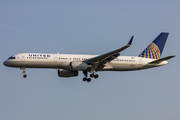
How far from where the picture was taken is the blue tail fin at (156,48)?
6356cm

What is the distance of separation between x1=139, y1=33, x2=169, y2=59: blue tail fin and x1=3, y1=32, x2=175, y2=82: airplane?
4.85 feet

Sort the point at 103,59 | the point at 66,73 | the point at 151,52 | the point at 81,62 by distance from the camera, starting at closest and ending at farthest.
→ the point at 103,59 → the point at 81,62 → the point at 66,73 → the point at 151,52

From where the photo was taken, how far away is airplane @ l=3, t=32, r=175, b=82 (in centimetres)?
5631

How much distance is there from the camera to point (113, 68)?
195 ft

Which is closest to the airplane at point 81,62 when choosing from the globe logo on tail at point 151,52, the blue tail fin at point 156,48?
the globe logo on tail at point 151,52

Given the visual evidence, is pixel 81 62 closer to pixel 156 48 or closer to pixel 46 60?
pixel 46 60

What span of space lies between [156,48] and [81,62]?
16732 millimetres

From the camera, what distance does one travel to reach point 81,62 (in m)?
57.2

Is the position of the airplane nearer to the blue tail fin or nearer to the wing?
the wing

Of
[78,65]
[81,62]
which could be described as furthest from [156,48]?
[78,65]

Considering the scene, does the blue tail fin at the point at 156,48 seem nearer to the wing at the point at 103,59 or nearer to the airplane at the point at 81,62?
the airplane at the point at 81,62

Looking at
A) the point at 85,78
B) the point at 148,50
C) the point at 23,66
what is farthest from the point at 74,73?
the point at 148,50

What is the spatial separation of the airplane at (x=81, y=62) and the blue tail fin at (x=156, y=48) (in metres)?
1.48

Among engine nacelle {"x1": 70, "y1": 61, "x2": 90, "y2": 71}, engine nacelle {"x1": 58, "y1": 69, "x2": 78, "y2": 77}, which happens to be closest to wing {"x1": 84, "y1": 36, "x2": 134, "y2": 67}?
engine nacelle {"x1": 70, "y1": 61, "x2": 90, "y2": 71}
